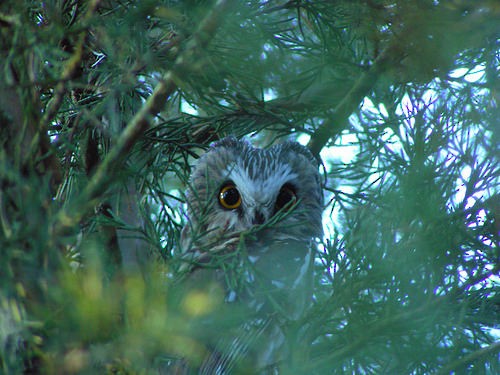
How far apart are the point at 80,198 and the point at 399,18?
1417 mm

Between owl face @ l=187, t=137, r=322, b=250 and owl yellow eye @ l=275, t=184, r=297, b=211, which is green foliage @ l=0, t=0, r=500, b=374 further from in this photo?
owl yellow eye @ l=275, t=184, r=297, b=211

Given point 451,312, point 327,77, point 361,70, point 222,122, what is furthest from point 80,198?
point 327,77

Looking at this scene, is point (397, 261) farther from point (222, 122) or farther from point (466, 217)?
point (222, 122)

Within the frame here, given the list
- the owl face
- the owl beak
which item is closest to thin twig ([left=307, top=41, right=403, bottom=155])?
the owl face

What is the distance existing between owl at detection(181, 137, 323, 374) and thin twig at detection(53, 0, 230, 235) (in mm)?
791

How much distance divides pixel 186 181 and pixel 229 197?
87cm

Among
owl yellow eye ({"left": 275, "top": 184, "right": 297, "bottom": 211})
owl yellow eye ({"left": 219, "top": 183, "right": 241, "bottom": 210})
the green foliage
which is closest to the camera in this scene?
the green foliage

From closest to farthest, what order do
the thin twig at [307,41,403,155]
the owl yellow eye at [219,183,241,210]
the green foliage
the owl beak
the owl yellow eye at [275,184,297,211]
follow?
1. the green foliage
2. the thin twig at [307,41,403,155]
3. the owl beak
4. the owl yellow eye at [219,183,241,210]
5. the owl yellow eye at [275,184,297,211]

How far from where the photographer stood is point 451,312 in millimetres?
1950

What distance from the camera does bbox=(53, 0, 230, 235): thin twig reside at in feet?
4.00

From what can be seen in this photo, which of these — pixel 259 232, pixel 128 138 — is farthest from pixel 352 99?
pixel 128 138

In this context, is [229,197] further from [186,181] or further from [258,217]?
[186,181]

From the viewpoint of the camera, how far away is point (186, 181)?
7.79ft

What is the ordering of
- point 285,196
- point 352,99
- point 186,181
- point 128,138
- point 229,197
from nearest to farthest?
point 128,138
point 186,181
point 352,99
point 229,197
point 285,196
